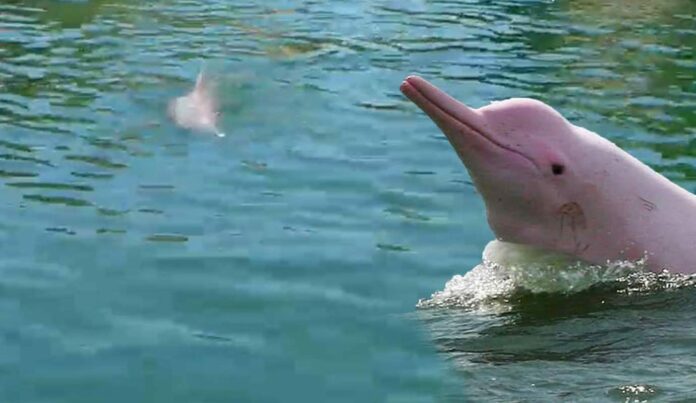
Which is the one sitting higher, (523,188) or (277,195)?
(523,188)

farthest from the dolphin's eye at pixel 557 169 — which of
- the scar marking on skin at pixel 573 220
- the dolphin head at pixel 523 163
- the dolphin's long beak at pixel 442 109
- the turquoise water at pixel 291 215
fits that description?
the turquoise water at pixel 291 215

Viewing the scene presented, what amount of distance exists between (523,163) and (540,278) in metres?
0.69

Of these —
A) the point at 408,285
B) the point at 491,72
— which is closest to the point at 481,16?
the point at 491,72

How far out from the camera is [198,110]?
Answer: 12.6 m

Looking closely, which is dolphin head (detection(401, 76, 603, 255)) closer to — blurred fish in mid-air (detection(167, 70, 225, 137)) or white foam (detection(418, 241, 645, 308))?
white foam (detection(418, 241, 645, 308))

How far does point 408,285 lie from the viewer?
800 centimetres

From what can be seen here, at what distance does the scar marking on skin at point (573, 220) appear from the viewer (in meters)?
7.38

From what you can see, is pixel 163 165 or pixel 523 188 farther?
pixel 163 165

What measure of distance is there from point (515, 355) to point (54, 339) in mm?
2385

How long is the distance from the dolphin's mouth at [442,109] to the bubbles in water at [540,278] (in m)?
0.66

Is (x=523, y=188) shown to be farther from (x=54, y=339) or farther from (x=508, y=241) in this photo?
(x=54, y=339)

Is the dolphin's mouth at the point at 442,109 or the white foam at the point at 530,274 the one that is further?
the white foam at the point at 530,274

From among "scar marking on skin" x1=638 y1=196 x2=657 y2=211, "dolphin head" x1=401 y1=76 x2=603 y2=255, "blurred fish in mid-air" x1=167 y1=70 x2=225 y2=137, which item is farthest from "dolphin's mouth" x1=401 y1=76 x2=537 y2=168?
"blurred fish in mid-air" x1=167 y1=70 x2=225 y2=137

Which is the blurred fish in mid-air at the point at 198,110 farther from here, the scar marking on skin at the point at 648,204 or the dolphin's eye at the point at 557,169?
the scar marking on skin at the point at 648,204
